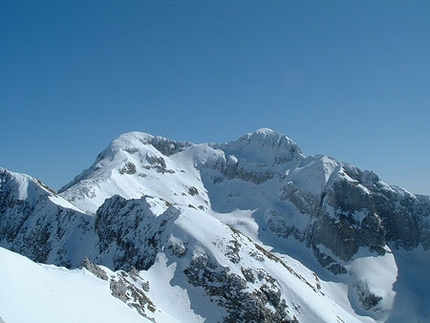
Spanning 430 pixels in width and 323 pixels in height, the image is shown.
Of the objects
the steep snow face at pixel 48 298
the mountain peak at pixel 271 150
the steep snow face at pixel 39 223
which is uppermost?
the mountain peak at pixel 271 150

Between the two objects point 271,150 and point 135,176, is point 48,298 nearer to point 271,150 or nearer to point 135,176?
point 135,176

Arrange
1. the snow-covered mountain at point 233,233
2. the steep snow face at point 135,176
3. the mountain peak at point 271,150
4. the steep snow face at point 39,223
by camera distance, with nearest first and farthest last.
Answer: the snow-covered mountain at point 233,233
the steep snow face at point 39,223
the steep snow face at point 135,176
the mountain peak at point 271,150

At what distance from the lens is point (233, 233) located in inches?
2501

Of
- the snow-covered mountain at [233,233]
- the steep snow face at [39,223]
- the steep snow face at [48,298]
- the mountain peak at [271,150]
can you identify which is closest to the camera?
the steep snow face at [48,298]

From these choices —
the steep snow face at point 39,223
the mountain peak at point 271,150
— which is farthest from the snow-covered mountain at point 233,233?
the mountain peak at point 271,150

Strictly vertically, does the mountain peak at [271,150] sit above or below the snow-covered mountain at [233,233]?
above

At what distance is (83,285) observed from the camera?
3180 cm

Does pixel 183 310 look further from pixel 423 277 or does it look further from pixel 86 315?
pixel 423 277

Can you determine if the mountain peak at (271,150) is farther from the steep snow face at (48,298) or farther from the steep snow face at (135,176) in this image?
the steep snow face at (48,298)

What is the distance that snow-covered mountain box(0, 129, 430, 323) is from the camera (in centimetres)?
5109

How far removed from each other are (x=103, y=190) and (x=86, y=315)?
3947 inches

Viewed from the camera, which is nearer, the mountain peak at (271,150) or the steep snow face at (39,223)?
the steep snow face at (39,223)

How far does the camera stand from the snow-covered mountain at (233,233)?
51.1 m

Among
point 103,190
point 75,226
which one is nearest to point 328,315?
point 75,226
